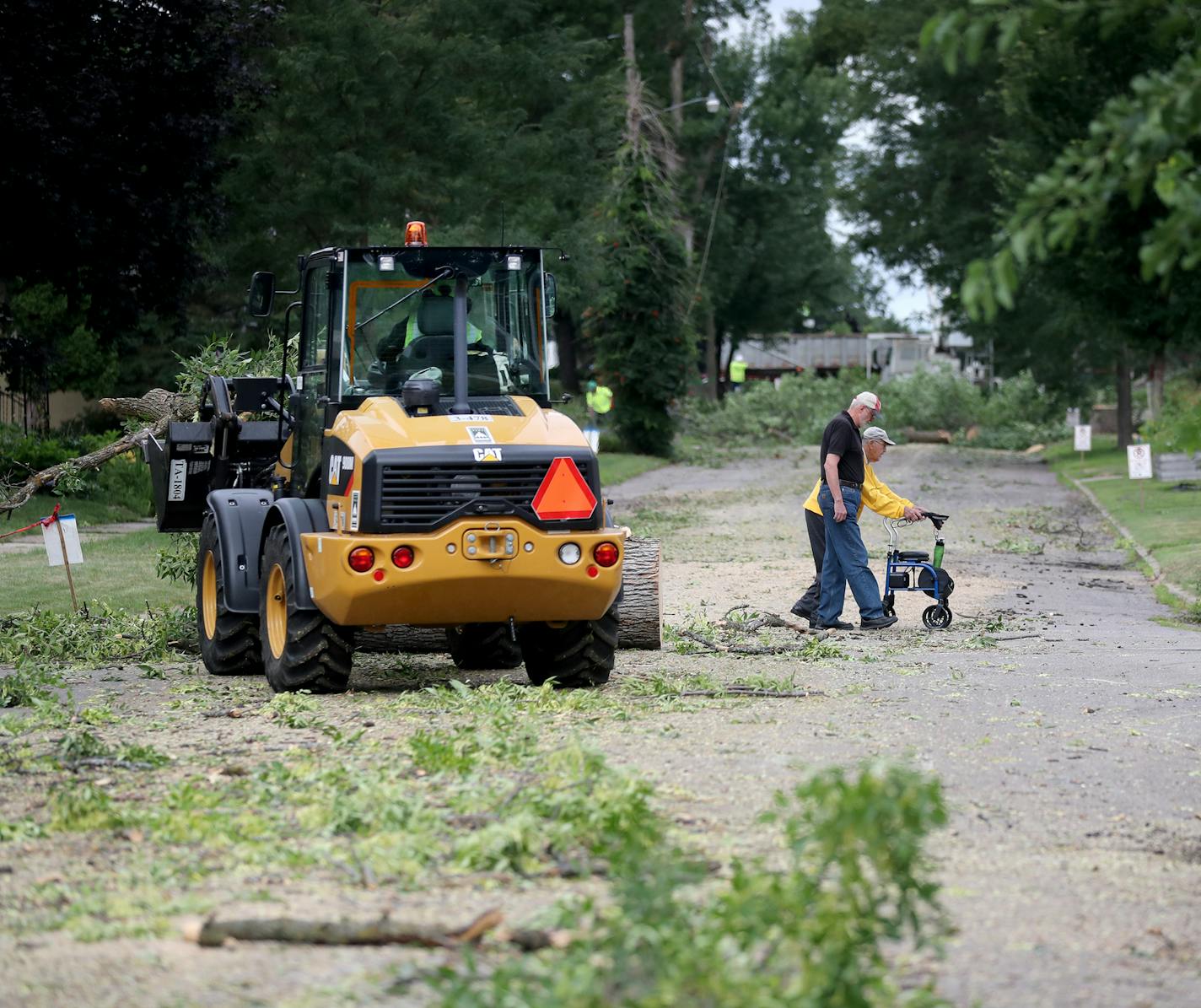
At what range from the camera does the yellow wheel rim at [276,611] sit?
38.2 ft

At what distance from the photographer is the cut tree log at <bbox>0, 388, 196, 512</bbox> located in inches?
Result: 591

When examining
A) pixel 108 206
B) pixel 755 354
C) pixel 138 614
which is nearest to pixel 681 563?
pixel 138 614

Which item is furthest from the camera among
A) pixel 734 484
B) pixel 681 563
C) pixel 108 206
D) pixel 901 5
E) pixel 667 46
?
pixel 667 46

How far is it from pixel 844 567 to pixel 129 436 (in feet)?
19.8

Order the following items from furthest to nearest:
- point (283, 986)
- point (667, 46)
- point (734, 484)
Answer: point (667, 46) → point (734, 484) → point (283, 986)

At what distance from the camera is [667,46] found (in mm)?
69125

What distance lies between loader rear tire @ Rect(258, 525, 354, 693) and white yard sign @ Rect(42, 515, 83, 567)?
151 inches

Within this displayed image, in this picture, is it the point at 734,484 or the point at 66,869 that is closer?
the point at 66,869

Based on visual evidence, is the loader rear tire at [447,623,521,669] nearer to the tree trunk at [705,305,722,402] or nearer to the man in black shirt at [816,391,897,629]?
the man in black shirt at [816,391,897,629]

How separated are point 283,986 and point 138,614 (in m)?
11.2

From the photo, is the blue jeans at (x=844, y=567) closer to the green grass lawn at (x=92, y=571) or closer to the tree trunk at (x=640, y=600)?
the tree trunk at (x=640, y=600)

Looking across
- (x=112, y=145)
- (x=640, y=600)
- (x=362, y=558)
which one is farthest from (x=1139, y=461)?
(x=362, y=558)

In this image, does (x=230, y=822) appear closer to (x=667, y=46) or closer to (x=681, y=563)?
(x=681, y=563)

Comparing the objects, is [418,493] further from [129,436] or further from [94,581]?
[94,581]
